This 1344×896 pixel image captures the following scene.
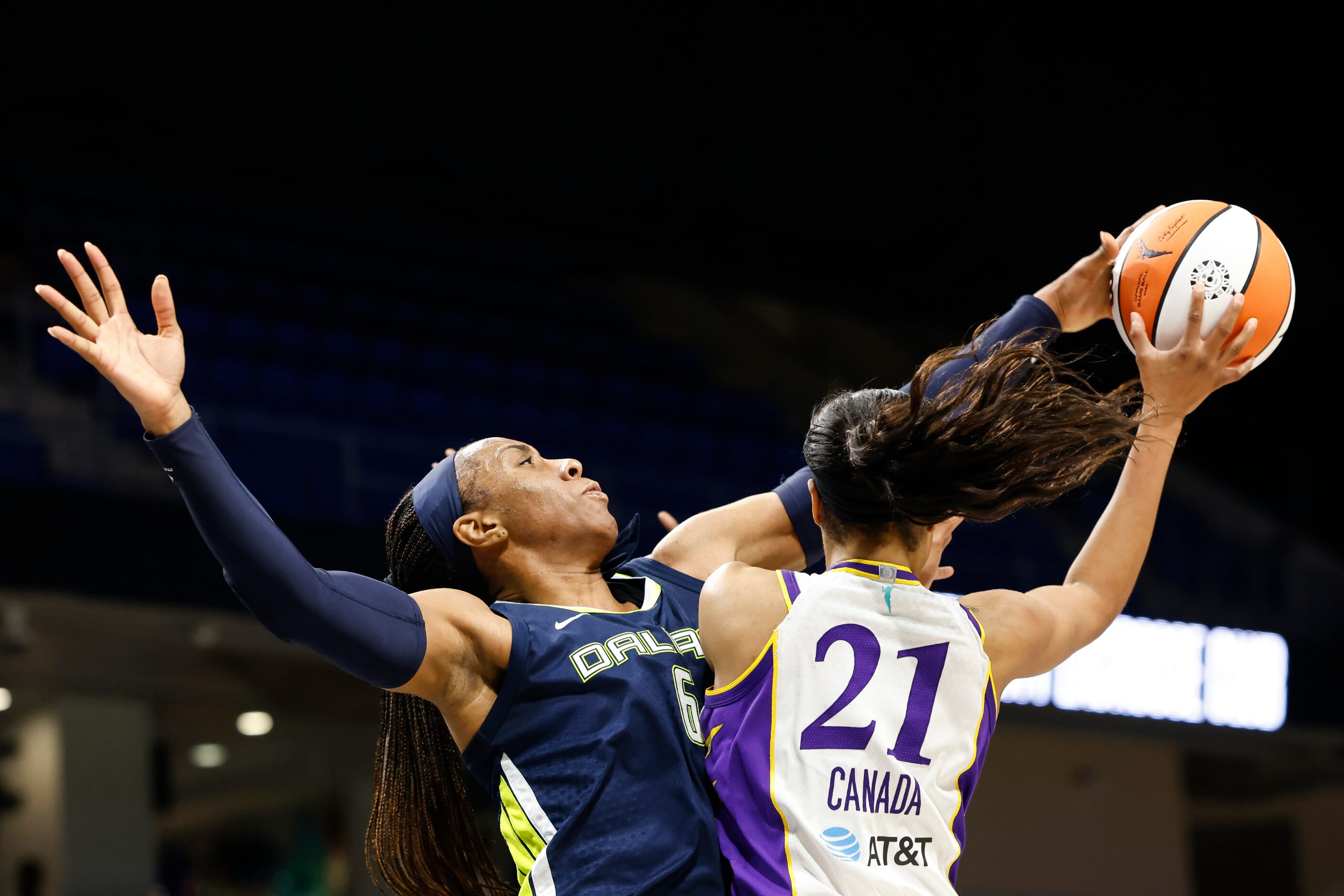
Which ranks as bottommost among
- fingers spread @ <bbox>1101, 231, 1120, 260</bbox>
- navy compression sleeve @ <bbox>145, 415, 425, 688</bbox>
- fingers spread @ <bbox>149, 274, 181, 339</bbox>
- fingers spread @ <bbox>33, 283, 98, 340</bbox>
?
navy compression sleeve @ <bbox>145, 415, 425, 688</bbox>

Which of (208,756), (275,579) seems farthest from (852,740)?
(208,756)

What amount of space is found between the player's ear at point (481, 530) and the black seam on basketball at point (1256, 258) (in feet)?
4.26

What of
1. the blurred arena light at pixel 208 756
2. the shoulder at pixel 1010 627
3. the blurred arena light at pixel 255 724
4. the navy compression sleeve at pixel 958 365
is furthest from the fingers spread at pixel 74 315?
the blurred arena light at pixel 208 756

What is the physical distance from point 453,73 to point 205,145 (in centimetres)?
175

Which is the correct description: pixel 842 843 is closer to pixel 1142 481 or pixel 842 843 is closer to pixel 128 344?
pixel 1142 481

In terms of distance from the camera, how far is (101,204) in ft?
29.8

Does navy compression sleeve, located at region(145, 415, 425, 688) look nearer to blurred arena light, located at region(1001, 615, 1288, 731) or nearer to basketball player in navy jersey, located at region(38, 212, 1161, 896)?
basketball player in navy jersey, located at region(38, 212, 1161, 896)

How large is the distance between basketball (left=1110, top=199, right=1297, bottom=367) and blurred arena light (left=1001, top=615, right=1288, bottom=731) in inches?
245

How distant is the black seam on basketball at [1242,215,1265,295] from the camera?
2469 millimetres

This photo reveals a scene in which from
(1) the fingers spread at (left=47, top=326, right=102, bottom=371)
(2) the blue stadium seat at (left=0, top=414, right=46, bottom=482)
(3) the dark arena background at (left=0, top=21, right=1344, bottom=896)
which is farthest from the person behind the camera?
(3) the dark arena background at (left=0, top=21, right=1344, bottom=896)

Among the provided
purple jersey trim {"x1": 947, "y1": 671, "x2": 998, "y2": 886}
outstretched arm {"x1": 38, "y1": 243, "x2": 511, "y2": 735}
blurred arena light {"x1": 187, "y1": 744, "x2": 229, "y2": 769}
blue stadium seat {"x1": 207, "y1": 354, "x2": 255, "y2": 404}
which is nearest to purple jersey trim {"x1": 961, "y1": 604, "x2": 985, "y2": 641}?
purple jersey trim {"x1": 947, "y1": 671, "x2": 998, "y2": 886}

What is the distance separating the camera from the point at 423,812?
2.44 m

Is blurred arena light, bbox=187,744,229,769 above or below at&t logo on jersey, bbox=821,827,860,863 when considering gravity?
above

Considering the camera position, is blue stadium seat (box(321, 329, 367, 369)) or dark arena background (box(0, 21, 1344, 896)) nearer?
dark arena background (box(0, 21, 1344, 896))
